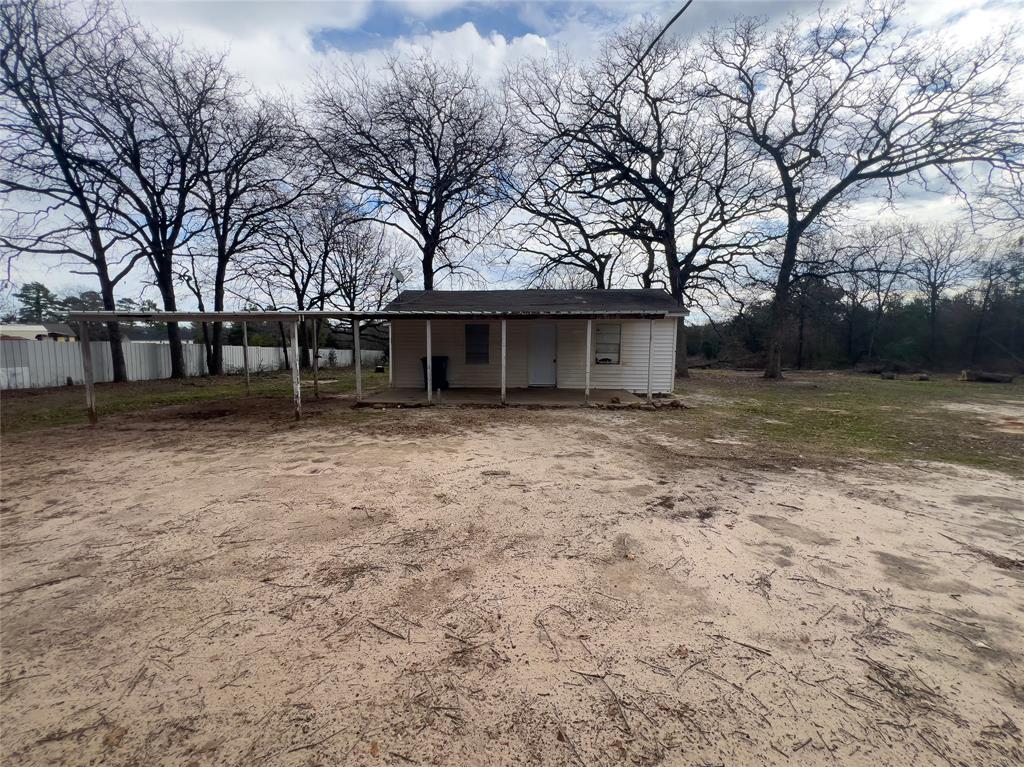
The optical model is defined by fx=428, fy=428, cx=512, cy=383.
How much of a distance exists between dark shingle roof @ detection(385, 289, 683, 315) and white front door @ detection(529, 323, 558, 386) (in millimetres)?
650

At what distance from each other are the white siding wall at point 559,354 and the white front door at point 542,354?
15cm

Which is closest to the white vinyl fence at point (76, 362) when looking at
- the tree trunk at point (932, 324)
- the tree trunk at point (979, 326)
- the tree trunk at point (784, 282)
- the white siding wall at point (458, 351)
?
the white siding wall at point (458, 351)

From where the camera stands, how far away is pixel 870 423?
8055 mm

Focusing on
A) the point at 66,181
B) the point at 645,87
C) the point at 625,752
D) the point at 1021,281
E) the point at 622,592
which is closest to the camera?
the point at 625,752

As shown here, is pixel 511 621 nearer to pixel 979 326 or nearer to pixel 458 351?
pixel 458 351

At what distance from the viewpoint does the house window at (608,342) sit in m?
11.7

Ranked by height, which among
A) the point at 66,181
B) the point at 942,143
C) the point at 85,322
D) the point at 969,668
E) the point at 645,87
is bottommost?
the point at 969,668

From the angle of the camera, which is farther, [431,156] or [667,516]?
[431,156]

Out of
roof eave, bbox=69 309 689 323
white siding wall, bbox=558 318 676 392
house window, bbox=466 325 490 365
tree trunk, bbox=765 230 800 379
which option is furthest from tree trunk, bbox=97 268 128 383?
tree trunk, bbox=765 230 800 379

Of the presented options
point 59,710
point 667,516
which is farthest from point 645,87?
point 59,710

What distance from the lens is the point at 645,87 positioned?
17016 millimetres

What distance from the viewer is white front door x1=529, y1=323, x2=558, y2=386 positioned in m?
11.8

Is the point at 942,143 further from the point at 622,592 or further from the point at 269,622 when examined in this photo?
the point at 269,622

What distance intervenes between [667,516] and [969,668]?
1838 mm
